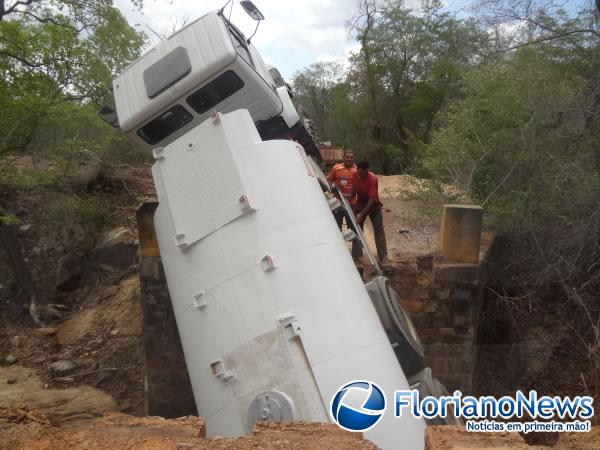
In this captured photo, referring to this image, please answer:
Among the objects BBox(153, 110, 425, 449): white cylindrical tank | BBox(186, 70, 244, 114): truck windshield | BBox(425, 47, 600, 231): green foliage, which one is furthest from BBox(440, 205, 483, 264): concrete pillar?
BBox(186, 70, 244, 114): truck windshield

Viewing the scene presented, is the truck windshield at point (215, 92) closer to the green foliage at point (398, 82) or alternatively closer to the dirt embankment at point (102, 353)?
the dirt embankment at point (102, 353)

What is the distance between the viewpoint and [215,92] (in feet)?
19.7

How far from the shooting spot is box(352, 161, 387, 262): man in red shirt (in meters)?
6.46

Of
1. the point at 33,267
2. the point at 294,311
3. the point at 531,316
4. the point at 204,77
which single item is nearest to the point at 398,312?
the point at 294,311

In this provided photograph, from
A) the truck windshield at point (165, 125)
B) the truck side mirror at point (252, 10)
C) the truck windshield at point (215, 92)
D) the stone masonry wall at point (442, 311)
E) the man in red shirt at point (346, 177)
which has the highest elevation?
the truck side mirror at point (252, 10)

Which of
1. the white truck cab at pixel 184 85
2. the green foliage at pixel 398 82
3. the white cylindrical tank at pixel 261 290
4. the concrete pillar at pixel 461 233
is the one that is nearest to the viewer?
the white cylindrical tank at pixel 261 290

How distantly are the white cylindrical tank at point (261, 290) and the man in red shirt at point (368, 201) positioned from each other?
6.79 ft

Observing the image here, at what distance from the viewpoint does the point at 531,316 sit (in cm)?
748

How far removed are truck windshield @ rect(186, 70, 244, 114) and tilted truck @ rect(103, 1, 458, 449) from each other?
4.49 ft

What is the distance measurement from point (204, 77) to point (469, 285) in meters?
4.23

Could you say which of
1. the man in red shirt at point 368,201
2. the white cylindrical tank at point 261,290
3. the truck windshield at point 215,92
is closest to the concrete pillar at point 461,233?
the man in red shirt at point 368,201

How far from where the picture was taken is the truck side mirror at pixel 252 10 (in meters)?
7.04

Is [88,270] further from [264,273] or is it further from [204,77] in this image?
[264,273]

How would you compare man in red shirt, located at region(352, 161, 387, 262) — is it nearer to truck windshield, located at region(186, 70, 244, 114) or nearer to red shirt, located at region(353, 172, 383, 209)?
red shirt, located at region(353, 172, 383, 209)
